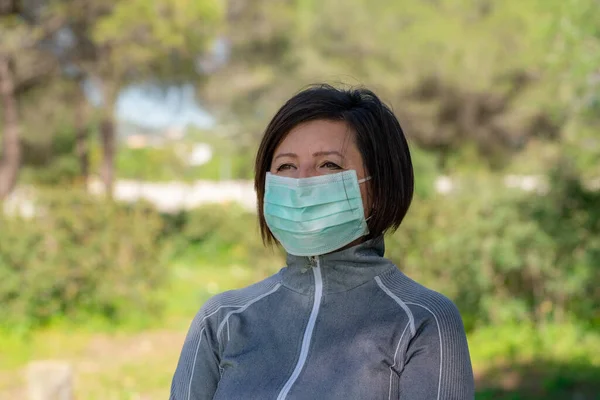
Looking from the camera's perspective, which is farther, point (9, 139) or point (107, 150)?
point (107, 150)

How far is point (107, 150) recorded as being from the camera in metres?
15.4

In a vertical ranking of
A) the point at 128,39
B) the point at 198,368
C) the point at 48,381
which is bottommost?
the point at 48,381

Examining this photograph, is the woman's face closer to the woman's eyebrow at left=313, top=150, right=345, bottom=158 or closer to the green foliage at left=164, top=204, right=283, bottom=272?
the woman's eyebrow at left=313, top=150, right=345, bottom=158

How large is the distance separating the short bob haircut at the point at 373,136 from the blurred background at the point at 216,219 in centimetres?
29

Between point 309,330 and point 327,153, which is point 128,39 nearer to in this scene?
point 327,153

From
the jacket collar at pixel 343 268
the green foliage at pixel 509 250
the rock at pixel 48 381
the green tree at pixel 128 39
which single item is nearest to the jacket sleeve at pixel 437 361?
the jacket collar at pixel 343 268

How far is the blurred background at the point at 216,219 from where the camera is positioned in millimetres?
6652

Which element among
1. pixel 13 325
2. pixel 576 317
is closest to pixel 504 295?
pixel 576 317

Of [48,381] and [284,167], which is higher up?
[284,167]

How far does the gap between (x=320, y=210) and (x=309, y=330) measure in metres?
0.26

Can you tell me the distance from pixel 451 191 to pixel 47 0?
815cm

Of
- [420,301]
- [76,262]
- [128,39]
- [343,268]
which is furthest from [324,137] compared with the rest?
[128,39]

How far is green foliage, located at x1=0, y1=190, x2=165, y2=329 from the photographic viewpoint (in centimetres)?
765

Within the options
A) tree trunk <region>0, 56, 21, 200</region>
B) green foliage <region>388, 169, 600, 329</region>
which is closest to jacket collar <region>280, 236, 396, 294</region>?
green foliage <region>388, 169, 600, 329</region>
